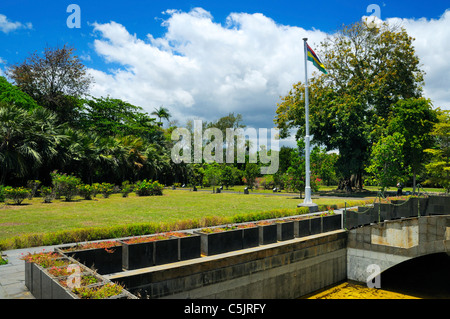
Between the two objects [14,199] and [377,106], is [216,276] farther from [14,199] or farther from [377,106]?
[377,106]

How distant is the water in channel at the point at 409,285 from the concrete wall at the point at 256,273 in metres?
0.56

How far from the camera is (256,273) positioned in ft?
32.3

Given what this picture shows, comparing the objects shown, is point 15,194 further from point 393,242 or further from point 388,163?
point 388,163

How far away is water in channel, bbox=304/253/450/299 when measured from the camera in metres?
12.6

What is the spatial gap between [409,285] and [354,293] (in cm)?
357

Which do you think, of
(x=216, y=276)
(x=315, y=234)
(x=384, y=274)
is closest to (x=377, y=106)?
(x=384, y=274)

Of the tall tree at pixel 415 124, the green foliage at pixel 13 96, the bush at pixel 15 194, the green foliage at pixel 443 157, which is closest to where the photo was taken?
the bush at pixel 15 194

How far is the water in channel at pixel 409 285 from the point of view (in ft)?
41.2

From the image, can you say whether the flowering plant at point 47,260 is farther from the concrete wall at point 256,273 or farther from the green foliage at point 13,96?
the green foliage at point 13,96

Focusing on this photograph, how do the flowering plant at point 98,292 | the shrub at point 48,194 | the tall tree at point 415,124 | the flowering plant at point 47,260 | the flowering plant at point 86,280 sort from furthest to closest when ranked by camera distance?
the tall tree at point 415,124 < the shrub at point 48,194 < the flowering plant at point 47,260 < the flowering plant at point 86,280 < the flowering plant at point 98,292

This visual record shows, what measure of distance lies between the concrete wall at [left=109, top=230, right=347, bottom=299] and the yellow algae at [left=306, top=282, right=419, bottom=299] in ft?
0.97

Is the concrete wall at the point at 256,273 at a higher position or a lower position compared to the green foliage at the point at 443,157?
lower

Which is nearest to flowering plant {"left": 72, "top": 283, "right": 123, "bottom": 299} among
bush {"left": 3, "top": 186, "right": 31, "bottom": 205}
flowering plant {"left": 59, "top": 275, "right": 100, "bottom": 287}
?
flowering plant {"left": 59, "top": 275, "right": 100, "bottom": 287}

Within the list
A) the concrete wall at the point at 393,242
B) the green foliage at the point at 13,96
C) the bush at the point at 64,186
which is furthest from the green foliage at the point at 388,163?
the green foliage at the point at 13,96
